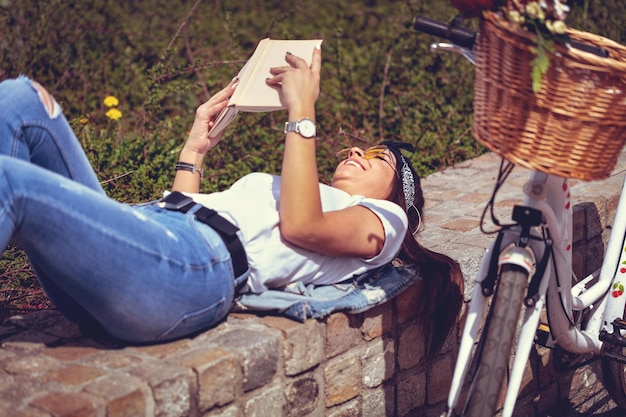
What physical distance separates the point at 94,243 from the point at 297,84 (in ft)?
2.67

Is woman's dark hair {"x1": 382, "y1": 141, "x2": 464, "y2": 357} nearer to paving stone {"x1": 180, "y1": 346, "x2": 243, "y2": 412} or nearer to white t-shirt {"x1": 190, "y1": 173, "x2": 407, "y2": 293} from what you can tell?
white t-shirt {"x1": 190, "y1": 173, "x2": 407, "y2": 293}

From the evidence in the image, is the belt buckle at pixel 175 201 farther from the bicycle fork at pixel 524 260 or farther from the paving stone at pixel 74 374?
the bicycle fork at pixel 524 260

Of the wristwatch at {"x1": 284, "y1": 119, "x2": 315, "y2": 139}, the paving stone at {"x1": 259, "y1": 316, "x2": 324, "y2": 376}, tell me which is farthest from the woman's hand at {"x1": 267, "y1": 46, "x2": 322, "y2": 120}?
the paving stone at {"x1": 259, "y1": 316, "x2": 324, "y2": 376}

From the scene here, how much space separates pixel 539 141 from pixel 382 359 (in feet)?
4.11

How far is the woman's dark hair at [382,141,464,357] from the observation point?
10.2ft

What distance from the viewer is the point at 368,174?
315 centimetres

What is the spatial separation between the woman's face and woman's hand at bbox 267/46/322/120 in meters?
0.49

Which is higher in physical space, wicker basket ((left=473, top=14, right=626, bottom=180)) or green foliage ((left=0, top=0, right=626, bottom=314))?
wicker basket ((left=473, top=14, right=626, bottom=180))

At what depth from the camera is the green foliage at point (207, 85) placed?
4.86m

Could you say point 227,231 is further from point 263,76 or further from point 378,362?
point 378,362

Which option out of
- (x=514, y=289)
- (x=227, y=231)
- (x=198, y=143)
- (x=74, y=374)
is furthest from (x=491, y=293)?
(x=198, y=143)

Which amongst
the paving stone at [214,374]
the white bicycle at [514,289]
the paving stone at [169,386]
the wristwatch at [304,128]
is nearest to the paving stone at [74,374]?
the paving stone at [169,386]

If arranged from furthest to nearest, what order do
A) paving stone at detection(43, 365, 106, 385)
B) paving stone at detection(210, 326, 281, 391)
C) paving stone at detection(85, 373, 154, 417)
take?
paving stone at detection(210, 326, 281, 391)
paving stone at detection(43, 365, 106, 385)
paving stone at detection(85, 373, 154, 417)

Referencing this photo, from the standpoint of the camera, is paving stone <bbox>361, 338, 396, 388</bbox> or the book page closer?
the book page
